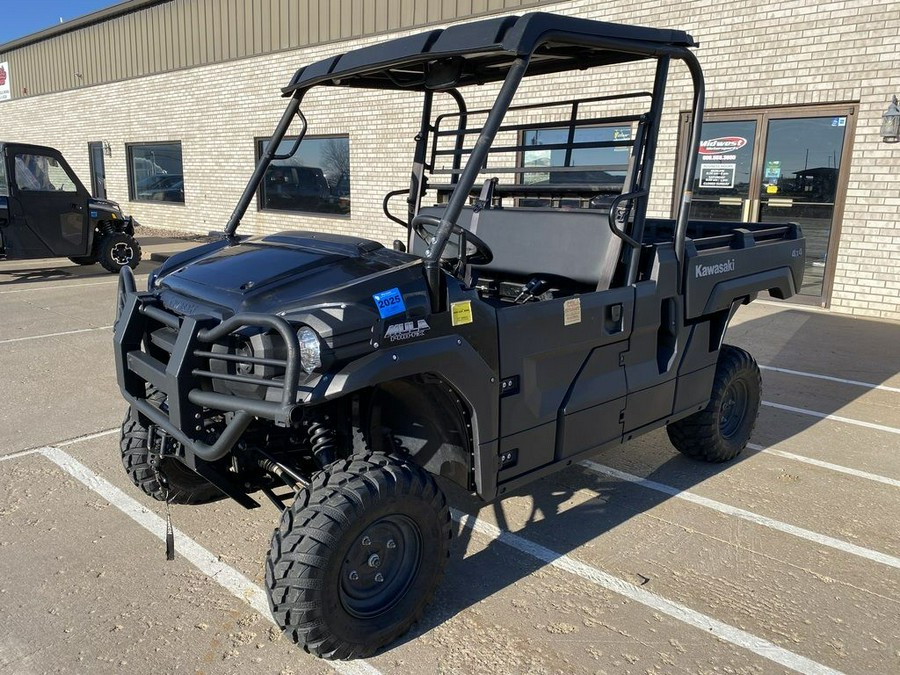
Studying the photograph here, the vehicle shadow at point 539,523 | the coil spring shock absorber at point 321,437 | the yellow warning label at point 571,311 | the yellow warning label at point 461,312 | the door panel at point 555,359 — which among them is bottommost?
the vehicle shadow at point 539,523

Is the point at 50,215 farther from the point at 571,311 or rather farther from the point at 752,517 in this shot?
the point at 752,517

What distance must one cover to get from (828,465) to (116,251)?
1068 cm

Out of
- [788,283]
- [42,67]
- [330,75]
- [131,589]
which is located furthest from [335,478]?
[42,67]

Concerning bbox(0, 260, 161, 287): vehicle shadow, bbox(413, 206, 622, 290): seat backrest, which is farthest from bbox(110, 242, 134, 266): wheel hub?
bbox(413, 206, 622, 290): seat backrest

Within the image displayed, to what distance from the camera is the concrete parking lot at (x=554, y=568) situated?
98.8 inches

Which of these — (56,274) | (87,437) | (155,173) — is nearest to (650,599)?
(87,437)

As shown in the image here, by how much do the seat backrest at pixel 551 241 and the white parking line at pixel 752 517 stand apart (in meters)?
1.27

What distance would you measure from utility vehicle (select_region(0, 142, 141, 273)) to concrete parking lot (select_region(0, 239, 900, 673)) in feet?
21.4

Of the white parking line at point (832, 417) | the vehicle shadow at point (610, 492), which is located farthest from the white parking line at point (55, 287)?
the white parking line at point (832, 417)

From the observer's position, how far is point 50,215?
1065cm

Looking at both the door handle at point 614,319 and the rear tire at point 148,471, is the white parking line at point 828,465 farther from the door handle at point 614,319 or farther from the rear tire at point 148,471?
the rear tire at point 148,471

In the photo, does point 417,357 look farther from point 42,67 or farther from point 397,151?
point 42,67

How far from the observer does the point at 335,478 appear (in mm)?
2416

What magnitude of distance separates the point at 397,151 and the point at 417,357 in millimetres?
10354
